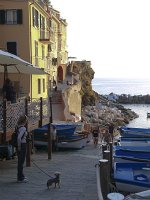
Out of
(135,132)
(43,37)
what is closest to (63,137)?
(135,132)

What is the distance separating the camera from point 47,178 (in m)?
15.2

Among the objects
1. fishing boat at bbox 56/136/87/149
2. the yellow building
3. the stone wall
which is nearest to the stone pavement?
fishing boat at bbox 56/136/87/149

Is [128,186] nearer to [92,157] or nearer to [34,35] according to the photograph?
[92,157]

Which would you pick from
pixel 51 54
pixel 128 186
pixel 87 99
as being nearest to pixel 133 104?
pixel 87 99

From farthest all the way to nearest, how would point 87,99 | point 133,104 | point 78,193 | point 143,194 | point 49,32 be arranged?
point 133,104 < point 87,99 < point 49,32 < point 78,193 < point 143,194

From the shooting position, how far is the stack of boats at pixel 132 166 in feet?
43.5

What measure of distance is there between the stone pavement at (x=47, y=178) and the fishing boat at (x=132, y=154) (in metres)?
1.14

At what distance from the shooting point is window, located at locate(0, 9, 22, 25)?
123 feet

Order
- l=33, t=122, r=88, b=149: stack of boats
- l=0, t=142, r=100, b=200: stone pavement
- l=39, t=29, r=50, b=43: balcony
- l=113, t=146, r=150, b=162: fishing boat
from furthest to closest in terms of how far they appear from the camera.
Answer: l=39, t=29, r=50, b=43: balcony, l=33, t=122, r=88, b=149: stack of boats, l=113, t=146, r=150, b=162: fishing boat, l=0, t=142, r=100, b=200: stone pavement

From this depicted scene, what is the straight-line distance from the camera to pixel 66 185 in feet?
45.9

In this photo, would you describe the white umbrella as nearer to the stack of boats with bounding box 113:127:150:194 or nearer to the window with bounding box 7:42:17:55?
the stack of boats with bounding box 113:127:150:194

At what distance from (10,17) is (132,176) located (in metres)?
26.8

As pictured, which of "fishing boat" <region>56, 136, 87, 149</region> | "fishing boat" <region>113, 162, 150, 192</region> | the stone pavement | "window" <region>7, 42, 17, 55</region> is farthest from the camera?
"window" <region>7, 42, 17, 55</region>

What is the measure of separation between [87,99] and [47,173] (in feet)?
178
